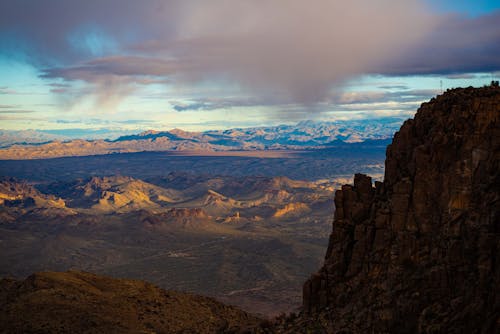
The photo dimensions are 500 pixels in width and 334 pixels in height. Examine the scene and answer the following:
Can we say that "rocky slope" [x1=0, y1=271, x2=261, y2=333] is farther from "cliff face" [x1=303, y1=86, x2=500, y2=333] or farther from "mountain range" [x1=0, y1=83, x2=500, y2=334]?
"cliff face" [x1=303, y1=86, x2=500, y2=333]

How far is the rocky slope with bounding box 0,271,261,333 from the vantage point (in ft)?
161

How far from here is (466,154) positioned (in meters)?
35.4

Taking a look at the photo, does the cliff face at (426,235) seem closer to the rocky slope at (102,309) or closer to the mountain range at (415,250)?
the mountain range at (415,250)

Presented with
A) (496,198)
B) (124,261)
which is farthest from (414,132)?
(124,261)

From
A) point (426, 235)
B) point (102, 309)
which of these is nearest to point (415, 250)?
point (426, 235)

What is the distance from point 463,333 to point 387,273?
26.6ft

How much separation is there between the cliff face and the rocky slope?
1101 cm

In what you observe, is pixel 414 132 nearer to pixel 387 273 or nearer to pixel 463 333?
pixel 387 273

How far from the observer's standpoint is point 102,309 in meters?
53.2

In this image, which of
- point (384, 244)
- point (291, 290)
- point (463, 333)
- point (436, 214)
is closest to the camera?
point (463, 333)

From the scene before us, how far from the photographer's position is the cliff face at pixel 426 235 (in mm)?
32031

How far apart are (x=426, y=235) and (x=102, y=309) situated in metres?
31.2

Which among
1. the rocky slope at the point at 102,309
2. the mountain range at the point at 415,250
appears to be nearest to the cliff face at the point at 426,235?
the mountain range at the point at 415,250

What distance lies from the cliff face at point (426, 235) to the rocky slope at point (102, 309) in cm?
1101
